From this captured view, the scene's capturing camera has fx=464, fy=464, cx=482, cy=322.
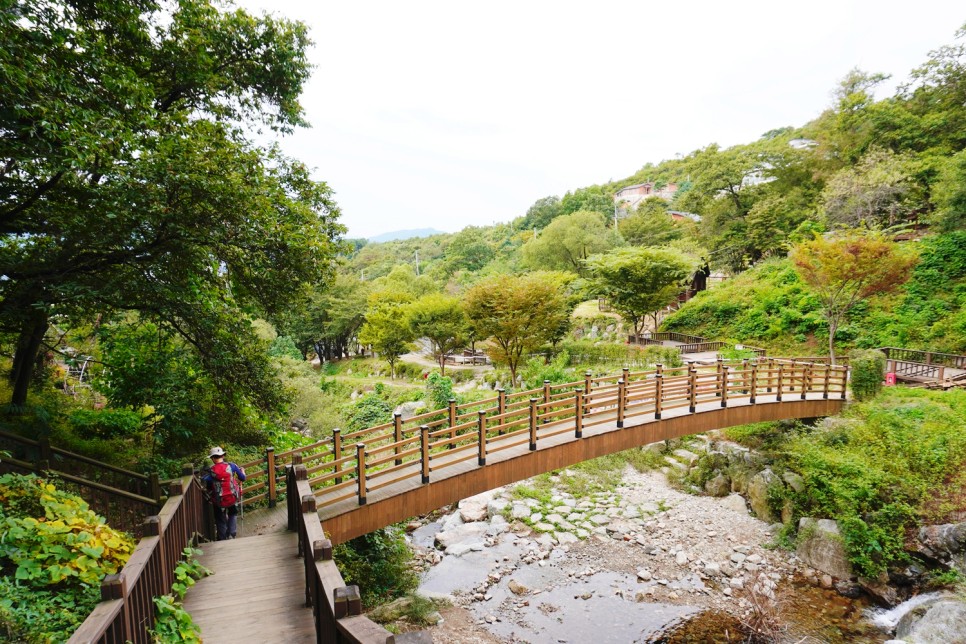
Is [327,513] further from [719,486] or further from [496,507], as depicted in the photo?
[719,486]

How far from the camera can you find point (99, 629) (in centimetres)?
276

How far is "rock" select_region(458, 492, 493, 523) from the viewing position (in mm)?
13414

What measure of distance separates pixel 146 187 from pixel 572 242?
33.8 metres

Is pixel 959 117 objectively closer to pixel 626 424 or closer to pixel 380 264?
pixel 626 424

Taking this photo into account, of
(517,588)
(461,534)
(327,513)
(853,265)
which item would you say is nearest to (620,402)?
(517,588)

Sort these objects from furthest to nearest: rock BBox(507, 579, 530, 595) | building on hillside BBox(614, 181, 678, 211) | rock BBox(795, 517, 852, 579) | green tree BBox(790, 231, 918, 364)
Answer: building on hillside BBox(614, 181, 678, 211)
green tree BBox(790, 231, 918, 364)
rock BBox(507, 579, 530, 595)
rock BBox(795, 517, 852, 579)

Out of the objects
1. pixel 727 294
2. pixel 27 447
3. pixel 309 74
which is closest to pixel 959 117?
pixel 727 294

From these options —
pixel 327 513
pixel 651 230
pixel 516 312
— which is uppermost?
pixel 651 230

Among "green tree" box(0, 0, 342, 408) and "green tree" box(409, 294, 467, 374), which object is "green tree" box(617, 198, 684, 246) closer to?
"green tree" box(409, 294, 467, 374)

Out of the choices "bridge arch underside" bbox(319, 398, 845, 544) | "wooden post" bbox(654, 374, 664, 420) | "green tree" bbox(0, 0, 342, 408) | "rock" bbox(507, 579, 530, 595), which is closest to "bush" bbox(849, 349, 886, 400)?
"bridge arch underside" bbox(319, 398, 845, 544)

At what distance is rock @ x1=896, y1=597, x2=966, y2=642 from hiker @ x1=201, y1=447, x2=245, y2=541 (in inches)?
443

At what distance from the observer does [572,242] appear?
36844mm

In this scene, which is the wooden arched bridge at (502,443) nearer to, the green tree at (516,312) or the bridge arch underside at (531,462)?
the bridge arch underside at (531,462)

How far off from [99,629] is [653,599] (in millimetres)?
9981
